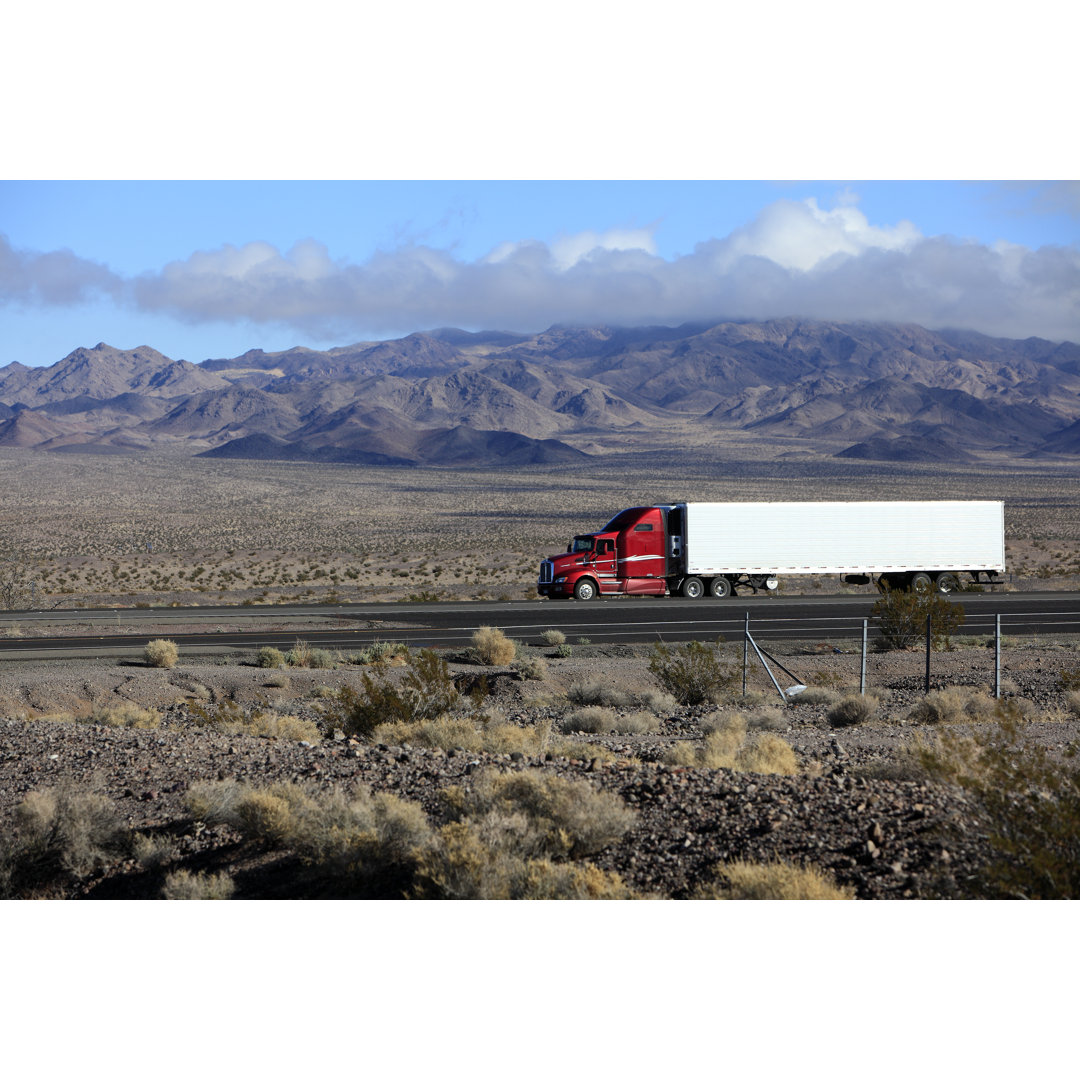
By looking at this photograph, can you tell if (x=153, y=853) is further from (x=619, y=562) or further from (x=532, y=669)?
(x=619, y=562)

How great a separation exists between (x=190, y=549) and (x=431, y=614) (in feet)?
123

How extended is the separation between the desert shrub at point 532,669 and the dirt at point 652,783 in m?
2.22

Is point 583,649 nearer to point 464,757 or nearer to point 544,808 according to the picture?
point 464,757

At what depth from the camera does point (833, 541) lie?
4000 centimetres

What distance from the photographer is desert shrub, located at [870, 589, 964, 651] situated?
25.3m

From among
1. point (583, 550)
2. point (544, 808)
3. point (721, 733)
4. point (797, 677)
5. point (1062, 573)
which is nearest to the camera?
point (544, 808)

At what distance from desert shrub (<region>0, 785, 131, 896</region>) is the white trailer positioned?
102ft

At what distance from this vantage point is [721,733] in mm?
13094

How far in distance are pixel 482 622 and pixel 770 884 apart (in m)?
24.8

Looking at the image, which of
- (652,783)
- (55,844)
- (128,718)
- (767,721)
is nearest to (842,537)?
(767,721)

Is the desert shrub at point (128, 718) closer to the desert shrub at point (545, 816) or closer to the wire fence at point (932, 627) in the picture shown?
the desert shrub at point (545, 816)

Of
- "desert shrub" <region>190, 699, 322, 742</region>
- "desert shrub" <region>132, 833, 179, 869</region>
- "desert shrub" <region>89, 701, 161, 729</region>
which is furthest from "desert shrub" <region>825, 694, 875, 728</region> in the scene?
"desert shrub" <region>132, 833, 179, 869</region>

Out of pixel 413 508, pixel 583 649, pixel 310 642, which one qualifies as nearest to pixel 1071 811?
pixel 583 649

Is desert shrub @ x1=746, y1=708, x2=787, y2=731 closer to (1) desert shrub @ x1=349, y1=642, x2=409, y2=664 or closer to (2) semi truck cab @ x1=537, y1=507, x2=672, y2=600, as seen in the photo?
(1) desert shrub @ x1=349, y1=642, x2=409, y2=664
